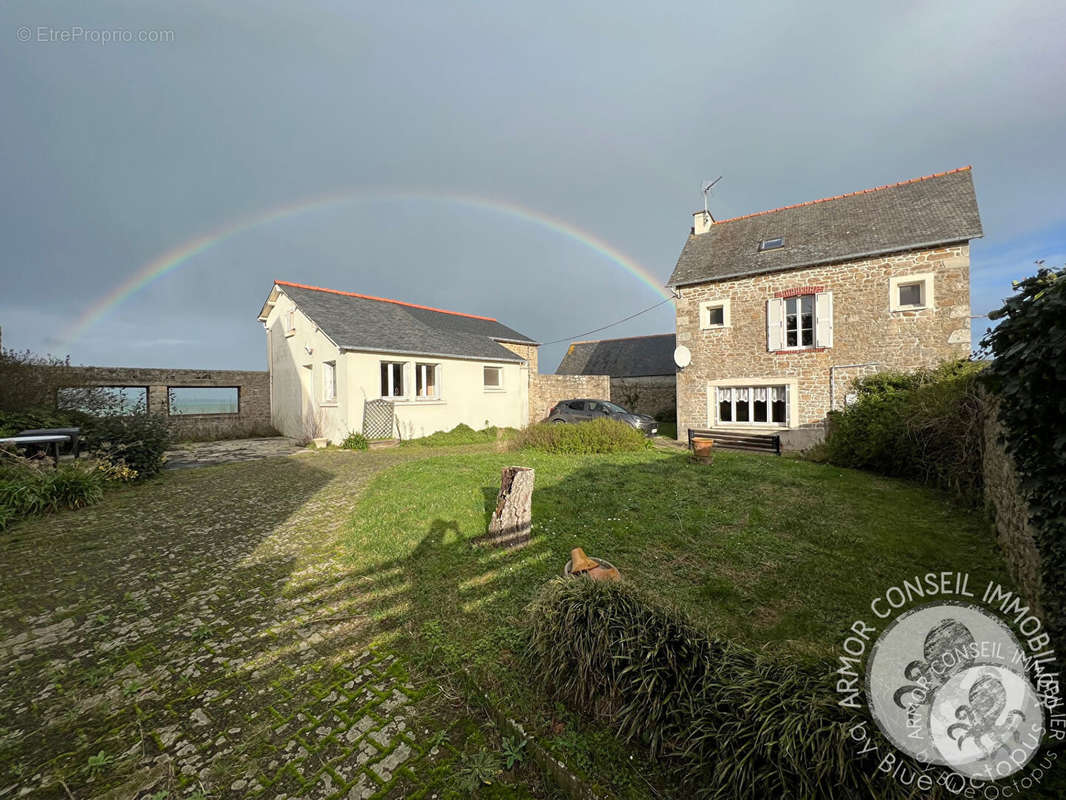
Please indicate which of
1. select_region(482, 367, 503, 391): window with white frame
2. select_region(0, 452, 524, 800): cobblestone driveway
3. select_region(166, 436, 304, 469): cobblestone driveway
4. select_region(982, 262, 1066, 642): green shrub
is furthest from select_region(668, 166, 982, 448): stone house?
select_region(166, 436, 304, 469): cobblestone driveway

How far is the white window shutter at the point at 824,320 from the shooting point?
13.0 m

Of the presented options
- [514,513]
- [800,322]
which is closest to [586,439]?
[514,513]

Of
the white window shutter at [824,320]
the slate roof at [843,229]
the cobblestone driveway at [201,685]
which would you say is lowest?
the cobblestone driveway at [201,685]

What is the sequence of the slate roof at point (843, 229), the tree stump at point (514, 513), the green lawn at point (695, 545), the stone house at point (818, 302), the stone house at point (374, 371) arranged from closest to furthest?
1. the green lawn at point (695, 545)
2. the tree stump at point (514, 513)
3. the stone house at point (818, 302)
4. the slate roof at point (843, 229)
5. the stone house at point (374, 371)

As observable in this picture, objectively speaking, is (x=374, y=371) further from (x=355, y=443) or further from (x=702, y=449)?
(x=702, y=449)

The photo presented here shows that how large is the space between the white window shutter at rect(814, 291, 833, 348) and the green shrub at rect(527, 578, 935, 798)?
1361 cm

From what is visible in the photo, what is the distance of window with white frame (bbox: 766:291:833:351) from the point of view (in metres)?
13.1

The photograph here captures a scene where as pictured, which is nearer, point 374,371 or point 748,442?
point 748,442

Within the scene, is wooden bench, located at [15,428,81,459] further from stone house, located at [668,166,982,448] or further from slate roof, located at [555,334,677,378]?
slate roof, located at [555,334,677,378]

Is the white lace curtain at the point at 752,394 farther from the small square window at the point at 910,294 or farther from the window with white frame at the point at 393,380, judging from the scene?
the window with white frame at the point at 393,380

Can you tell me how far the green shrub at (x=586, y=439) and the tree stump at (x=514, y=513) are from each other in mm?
6165

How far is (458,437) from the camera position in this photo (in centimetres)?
1595

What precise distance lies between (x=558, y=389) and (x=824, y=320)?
12021mm

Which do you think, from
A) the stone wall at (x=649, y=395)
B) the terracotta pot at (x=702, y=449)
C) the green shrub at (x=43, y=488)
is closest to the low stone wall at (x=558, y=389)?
the stone wall at (x=649, y=395)
